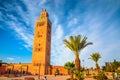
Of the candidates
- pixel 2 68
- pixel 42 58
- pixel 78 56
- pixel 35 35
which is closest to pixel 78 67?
pixel 78 56

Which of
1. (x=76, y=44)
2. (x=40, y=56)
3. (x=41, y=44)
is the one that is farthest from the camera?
(x=41, y=44)

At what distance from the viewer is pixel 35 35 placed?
2955 inches

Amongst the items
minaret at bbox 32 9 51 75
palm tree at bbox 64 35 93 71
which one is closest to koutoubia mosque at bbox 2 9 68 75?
minaret at bbox 32 9 51 75

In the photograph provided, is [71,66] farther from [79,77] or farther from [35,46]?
[35,46]

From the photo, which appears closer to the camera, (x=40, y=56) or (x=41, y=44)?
(x=40, y=56)

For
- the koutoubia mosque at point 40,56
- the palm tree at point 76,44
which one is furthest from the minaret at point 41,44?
the palm tree at point 76,44

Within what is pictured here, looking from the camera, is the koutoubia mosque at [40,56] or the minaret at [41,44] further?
the minaret at [41,44]

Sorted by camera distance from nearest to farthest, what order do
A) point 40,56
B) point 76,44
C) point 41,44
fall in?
point 76,44 → point 40,56 → point 41,44

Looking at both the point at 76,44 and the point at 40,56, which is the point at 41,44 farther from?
the point at 76,44

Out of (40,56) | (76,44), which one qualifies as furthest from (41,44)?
(76,44)

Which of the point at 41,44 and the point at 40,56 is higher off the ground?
the point at 41,44

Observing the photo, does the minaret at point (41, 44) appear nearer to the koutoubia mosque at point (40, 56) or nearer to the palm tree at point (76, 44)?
the koutoubia mosque at point (40, 56)

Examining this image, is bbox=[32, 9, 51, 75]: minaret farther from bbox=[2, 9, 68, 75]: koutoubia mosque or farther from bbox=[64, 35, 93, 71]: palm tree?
bbox=[64, 35, 93, 71]: palm tree

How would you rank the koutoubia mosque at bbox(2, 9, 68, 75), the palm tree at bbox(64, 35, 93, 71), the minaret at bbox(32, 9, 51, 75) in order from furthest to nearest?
1. the minaret at bbox(32, 9, 51, 75)
2. the koutoubia mosque at bbox(2, 9, 68, 75)
3. the palm tree at bbox(64, 35, 93, 71)
